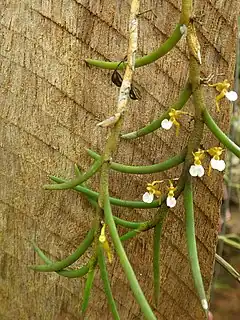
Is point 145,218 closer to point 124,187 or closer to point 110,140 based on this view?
point 124,187

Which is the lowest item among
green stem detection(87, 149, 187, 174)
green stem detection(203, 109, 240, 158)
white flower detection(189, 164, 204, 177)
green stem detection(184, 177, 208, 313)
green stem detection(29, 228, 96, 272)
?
green stem detection(29, 228, 96, 272)

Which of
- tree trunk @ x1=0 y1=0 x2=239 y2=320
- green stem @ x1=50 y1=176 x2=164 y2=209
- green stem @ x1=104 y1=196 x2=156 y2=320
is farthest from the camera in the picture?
tree trunk @ x1=0 y1=0 x2=239 y2=320

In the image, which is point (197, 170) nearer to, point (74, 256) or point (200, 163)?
point (200, 163)

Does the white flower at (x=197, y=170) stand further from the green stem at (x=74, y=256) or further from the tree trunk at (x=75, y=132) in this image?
the tree trunk at (x=75, y=132)

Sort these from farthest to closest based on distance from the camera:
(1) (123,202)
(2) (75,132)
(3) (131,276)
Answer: (2) (75,132)
(1) (123,202)
(3) (131,276)

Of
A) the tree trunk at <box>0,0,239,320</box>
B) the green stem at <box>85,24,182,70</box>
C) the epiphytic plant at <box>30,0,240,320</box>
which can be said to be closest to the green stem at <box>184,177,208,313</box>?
the epiphytic plant at <box>30,0,240,320</box>

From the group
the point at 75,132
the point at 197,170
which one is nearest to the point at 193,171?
the point at 197,170

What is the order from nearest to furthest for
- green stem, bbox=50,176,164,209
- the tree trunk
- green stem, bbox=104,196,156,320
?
green stem, bbox=104,196,156,320 → green stem, bbox=50,176,164,209 → the tree trunk

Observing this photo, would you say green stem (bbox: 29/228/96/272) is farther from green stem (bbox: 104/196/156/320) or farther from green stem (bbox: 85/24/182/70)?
green stem (bbox: 85/24/182/70)
